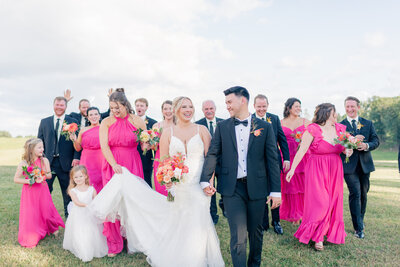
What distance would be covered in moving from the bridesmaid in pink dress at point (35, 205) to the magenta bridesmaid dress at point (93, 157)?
85cm

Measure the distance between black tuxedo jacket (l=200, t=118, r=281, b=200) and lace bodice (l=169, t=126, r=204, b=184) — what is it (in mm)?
A: 551

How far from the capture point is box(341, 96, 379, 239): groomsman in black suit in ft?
22.6

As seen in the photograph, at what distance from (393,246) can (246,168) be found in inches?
159

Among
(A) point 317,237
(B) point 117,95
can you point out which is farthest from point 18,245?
(A) point 317,237

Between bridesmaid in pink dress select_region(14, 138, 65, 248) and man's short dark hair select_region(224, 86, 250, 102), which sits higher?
man's short dark hair select_region(224, 86, 250, 102)

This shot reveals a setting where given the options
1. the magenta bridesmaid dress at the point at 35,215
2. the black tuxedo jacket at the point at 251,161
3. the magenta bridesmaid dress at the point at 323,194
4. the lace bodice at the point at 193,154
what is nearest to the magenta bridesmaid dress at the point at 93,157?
the magenta bridesmaid dress at the point at 35,215

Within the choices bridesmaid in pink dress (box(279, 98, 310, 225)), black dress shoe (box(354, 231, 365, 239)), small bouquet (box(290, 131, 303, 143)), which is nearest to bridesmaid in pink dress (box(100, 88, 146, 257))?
small bouquet (box(290, 131, 303, 143))

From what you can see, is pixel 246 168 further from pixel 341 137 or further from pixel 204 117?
pixel 204 117

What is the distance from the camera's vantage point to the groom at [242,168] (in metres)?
4.33

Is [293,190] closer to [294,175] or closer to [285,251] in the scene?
[294,175]

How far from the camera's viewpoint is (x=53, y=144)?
25.8 feet

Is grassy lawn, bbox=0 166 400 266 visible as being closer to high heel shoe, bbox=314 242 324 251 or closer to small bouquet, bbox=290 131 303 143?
high heel shoe, bbox=314 242 324 251

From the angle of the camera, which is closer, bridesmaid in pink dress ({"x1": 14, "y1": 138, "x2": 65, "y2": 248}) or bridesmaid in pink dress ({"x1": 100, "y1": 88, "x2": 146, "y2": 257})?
bridesmaid in pink dress ({"x1": 100, "y1": 88, "x2": 146, "y2": 257})

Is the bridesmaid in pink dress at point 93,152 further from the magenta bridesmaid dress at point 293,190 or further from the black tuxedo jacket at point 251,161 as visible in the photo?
the magenta bridesmaid dress at point 293,190
